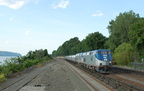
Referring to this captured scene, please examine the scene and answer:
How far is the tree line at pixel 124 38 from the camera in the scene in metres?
40.1

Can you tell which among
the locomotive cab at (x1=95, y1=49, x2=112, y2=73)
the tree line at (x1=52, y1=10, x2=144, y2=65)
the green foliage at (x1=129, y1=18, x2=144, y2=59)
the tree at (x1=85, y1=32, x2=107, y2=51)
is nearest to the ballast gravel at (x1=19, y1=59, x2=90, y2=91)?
the locomotive cab at (x1=95, y1=49, x2=112, y2=73)

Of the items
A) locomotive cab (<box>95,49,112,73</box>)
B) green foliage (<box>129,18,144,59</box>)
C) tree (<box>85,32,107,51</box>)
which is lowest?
locomotive cab (<box>95,49,112,73</box>)

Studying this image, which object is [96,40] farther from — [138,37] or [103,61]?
[103,61]

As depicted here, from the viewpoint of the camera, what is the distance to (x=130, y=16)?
208 feet

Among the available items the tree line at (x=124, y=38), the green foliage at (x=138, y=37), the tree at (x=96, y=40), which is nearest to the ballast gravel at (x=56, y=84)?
the green foliage at (x=138, y=37)

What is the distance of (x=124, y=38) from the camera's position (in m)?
63.0

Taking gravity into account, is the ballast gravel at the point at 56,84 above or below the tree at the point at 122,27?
below

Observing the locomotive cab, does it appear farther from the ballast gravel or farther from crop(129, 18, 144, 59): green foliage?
crop(129, 18, 144, 59): green foliage

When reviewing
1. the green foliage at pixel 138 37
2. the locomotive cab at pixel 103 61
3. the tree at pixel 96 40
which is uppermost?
the tree at pixel 96 40

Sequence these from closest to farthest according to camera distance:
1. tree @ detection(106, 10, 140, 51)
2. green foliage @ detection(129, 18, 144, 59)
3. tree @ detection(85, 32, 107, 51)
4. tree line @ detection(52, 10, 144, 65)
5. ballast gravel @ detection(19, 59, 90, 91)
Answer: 1. ballast gravel @ detection(19, 59, 90, 91)
2. green foliage @ detection(129, 18, 144, 59)
3. tree line @ detection(52, 10, 144, 65)
4. tree @ detection(106, 10, 140, 51)
5. tree @ detection(85, 32, 107, 51)

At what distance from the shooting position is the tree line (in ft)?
131

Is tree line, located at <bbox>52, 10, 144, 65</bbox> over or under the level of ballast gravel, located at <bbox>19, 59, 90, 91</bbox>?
over

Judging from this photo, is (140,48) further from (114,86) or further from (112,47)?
(114,86)

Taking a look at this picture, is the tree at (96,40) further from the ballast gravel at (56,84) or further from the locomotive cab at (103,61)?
the ballast gravel at (56,84)
